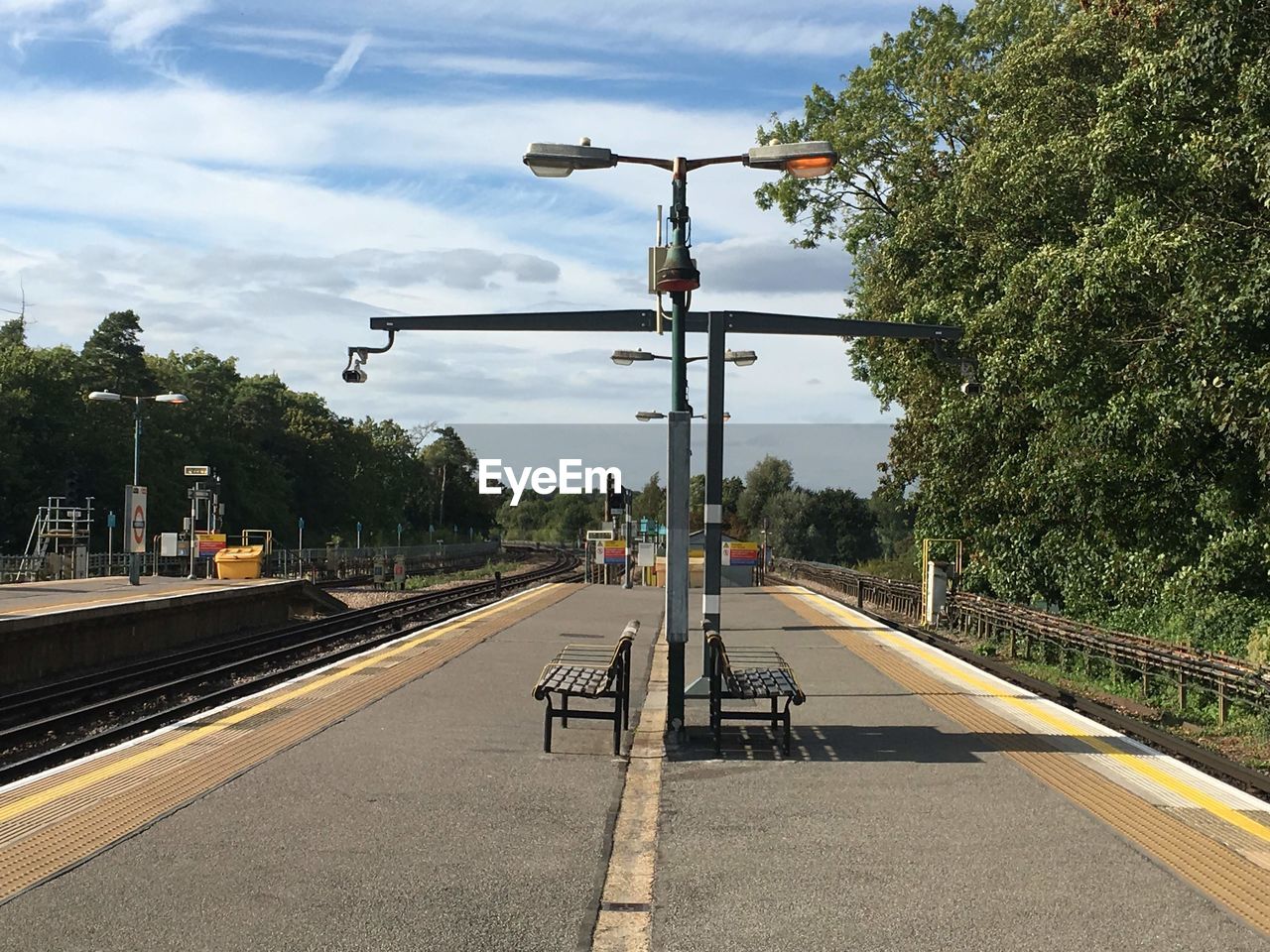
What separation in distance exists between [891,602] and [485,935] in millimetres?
31397

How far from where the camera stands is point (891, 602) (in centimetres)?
3541

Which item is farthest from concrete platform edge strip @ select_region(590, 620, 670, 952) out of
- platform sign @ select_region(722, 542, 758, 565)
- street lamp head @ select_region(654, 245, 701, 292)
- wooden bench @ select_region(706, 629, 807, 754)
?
platform sign @ select_region(722, 542, 758, 565)

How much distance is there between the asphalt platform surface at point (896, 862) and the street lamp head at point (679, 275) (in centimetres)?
341

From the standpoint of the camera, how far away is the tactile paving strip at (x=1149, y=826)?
562cm

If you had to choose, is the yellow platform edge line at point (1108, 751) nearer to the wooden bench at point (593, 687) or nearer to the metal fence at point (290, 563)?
the wooden bench at point (593, 687)

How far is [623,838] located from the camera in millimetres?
6594

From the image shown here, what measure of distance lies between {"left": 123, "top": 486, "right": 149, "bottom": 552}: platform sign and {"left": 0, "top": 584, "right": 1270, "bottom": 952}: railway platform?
23.5m

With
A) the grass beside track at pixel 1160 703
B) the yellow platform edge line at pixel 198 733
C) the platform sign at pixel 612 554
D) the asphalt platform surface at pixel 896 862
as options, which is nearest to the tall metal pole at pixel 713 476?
the asphalt platform surface at pixel 896 862

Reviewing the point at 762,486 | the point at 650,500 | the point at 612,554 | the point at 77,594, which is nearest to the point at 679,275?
the point at 77,594

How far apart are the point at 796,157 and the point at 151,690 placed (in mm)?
10662

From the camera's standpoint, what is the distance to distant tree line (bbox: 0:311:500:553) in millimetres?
60906

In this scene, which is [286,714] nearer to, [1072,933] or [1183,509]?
[1072,933]

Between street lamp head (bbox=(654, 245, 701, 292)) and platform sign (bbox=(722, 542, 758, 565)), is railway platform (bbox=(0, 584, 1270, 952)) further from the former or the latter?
platform sign (bbox=(722, 542, 758, 565))

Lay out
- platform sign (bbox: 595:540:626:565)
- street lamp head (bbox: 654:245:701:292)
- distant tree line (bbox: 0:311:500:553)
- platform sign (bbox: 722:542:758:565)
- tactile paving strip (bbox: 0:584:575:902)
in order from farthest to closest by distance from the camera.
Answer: distant tree line (bbox: 0:311:500:553) → platform sign (bbox: 595:540:626:565) → platform sign (bbox: 722:542:758:565) → street lamp head (bbox: 654:245:701:292) → tactile paving strip (bbox: 0:584:575:902)
